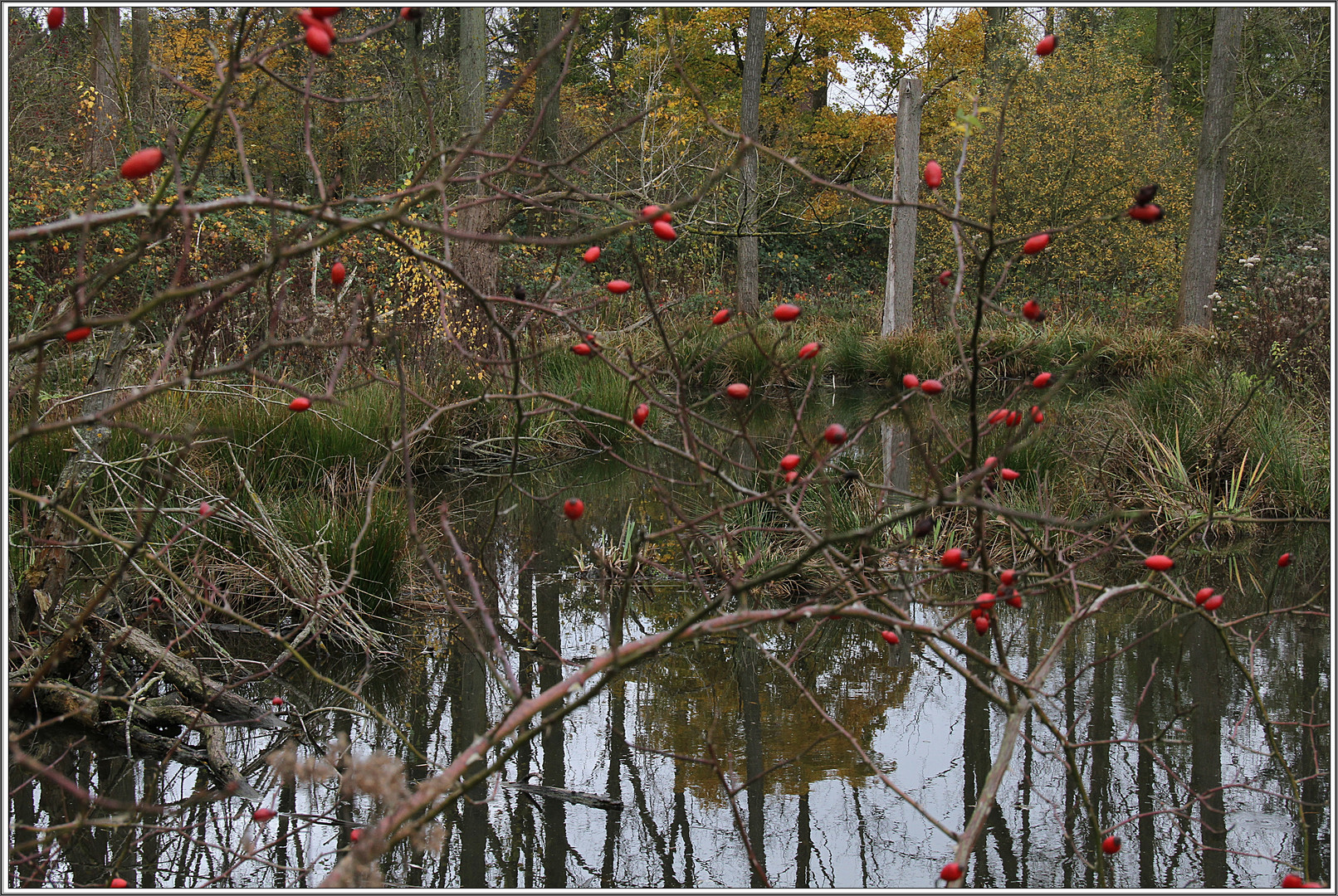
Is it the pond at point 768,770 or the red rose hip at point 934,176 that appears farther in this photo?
the pond at point 768,770

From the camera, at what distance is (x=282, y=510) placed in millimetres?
4305

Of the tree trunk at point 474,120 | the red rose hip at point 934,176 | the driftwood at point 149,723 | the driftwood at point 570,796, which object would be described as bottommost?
the driftwood at point 570,796

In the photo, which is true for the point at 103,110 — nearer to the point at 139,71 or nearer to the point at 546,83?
the point at 139,71

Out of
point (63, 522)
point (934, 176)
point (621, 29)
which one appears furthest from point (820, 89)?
point (934, 176)

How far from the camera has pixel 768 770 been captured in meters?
2.12

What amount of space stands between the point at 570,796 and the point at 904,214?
17.2 feet

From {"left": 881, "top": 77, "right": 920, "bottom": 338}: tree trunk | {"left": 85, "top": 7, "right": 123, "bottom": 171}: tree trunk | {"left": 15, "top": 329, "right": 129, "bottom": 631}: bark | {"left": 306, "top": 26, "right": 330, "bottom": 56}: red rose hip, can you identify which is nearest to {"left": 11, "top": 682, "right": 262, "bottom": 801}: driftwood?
{"left": 15, "top": 329, "right": 129, "bottom": 631}: bark

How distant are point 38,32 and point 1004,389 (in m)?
10.9

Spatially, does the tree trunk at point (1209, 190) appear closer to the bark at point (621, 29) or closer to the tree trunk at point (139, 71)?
the bark at point (621, 29)

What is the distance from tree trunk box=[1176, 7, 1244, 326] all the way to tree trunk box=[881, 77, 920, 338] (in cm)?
739

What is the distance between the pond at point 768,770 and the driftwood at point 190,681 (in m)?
0.10

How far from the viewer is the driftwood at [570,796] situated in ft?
9.12

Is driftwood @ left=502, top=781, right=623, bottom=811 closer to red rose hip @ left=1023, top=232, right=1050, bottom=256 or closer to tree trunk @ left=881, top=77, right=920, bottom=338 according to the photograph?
red rose hip @ left=1023, top=232, right=1050, bottom=256

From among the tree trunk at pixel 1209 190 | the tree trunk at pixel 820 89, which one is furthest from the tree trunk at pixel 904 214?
the tree trunk at pixel 820 89
